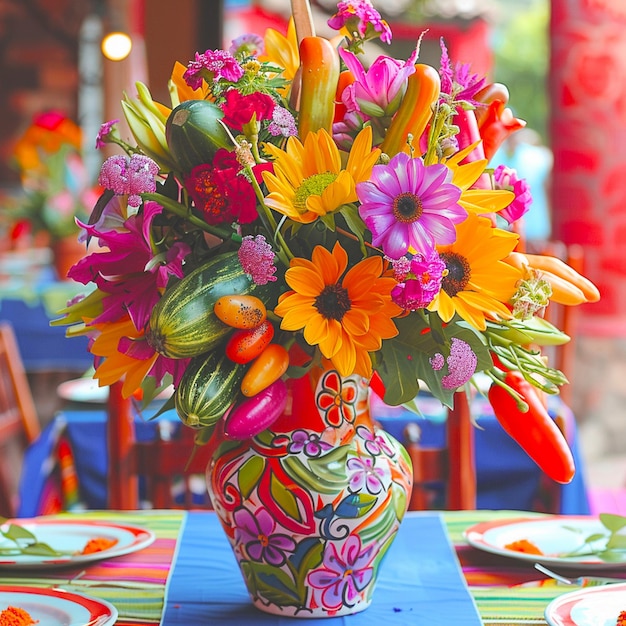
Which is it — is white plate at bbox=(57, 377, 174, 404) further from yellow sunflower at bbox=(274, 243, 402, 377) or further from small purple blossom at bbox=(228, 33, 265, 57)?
yellow sunflower at bbox=(274, 243, 402, 377)

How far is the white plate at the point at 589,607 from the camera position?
32.3 inches

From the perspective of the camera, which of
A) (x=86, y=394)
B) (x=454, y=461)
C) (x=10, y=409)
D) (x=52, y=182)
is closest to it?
(x=454, y=461)

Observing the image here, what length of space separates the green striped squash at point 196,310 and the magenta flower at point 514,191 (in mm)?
228

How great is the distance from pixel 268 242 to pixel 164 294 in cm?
9

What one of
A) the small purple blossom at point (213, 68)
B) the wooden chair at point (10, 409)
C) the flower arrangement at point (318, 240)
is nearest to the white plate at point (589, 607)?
the flower arrangement at point (318, 240)

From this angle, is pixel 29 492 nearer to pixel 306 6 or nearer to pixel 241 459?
pixel 241 459

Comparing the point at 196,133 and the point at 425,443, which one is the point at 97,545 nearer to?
the point at 196,133

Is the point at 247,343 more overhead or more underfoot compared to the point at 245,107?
more underfoot

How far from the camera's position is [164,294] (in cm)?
78

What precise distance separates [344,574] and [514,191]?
1.14 feet

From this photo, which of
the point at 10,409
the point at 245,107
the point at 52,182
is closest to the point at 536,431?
the point at 245,107

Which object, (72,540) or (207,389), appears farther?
(72,540)

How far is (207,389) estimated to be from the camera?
772 millimetres

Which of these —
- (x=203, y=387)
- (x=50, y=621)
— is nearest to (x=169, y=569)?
(x=50, y=621)
